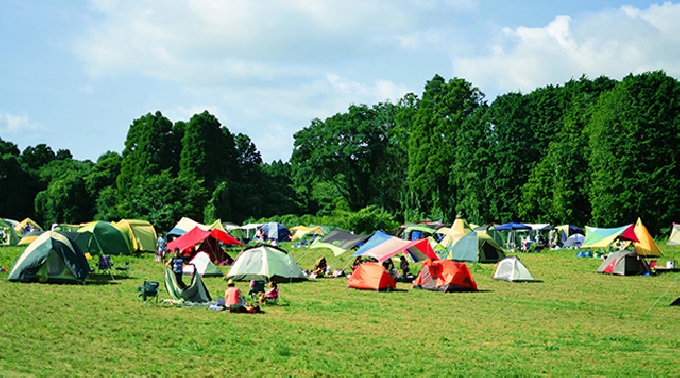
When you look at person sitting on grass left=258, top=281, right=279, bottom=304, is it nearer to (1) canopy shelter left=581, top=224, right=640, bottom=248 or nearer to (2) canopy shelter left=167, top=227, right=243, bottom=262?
(2) canopy shelter left=167, top=227, right=243, bottom=262

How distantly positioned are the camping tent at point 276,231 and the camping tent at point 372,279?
3490cm

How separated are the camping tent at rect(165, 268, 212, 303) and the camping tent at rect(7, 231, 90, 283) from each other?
587cm

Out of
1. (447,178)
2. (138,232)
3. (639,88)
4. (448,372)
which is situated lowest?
(448,372)

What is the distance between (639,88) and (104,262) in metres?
34.7

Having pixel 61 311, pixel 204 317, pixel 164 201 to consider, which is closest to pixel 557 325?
pixel 204 317

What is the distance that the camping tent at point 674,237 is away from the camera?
139ft

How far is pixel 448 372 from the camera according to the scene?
11305 mm

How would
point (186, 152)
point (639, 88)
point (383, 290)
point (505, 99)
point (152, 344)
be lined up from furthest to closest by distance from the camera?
point (186, 152) → point (505, 99) → point (639, 88) → point (383, 290) → point (152, 344)

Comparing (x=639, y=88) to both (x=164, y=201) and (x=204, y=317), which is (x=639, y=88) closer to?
(x=164, y=201)

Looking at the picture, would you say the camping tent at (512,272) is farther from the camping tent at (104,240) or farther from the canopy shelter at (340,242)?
the camping tent at (104,240)

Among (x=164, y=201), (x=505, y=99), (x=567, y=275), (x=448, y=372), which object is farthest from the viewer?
(x=505, y=99)

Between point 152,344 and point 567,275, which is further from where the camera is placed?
point 567,275

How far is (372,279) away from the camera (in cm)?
2408

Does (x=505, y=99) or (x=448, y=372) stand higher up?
(x=505, y=99)
